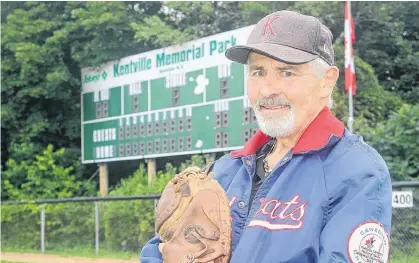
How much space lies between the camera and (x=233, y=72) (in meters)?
14.7

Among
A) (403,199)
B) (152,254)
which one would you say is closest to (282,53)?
(152,254)

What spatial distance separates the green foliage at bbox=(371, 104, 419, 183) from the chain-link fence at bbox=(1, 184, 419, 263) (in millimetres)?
3569

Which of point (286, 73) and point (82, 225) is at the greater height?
point (286, 73)

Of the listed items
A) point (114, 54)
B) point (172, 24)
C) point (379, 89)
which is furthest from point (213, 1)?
point (379, 89)

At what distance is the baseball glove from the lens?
2342 millimetres

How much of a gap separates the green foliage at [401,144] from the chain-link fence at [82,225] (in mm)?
A: 3569

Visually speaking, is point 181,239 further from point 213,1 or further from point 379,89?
point 213,1

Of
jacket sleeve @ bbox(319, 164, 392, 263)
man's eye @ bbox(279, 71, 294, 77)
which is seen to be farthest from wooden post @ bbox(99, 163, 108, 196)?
jacket sleeve @ bbox(319, 164, 392, 263)

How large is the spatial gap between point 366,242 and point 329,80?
555mm

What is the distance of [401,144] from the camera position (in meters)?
11.8

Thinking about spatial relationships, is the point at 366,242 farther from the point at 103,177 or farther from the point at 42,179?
the point at 42,179

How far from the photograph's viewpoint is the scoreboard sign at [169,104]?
48.4ft

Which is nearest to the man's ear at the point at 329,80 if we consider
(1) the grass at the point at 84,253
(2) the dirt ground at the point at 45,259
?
(2) the dirt ground at the point at 45,259

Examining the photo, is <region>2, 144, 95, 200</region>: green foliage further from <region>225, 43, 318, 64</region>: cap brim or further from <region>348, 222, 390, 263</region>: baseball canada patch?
<region>348, 222, 390, 263</region>: baseball canada patch
